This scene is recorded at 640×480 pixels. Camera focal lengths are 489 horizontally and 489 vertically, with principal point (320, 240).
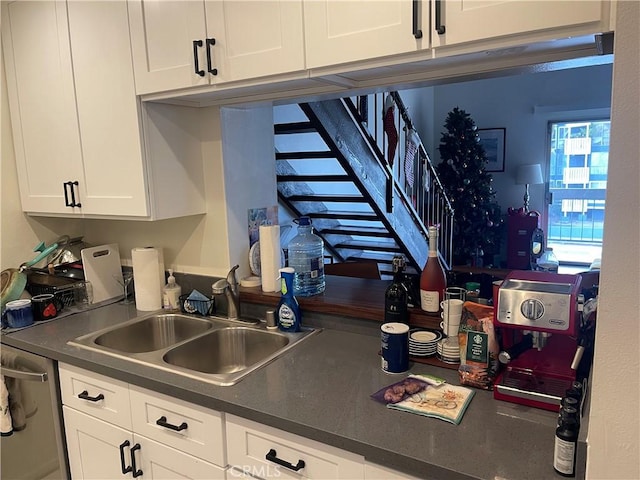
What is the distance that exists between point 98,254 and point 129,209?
1.77 ft

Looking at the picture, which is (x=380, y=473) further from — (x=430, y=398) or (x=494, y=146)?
(x=494, y=146)

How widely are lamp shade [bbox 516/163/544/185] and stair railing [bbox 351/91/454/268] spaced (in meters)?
1.42

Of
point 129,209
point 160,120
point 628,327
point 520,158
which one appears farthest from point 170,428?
point 520,158

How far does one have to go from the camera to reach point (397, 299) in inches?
67.4

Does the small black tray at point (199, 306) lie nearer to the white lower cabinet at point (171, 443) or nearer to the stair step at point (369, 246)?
the white lower cabinet at point (171, 443)

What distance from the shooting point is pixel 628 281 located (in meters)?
0.81

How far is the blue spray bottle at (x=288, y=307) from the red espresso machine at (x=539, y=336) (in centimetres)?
79

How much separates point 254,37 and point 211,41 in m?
0.18

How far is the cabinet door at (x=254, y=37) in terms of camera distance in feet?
4.82

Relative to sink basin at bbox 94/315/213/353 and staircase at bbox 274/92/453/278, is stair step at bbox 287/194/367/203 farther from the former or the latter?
sink basin at bbox 94/315/213/353

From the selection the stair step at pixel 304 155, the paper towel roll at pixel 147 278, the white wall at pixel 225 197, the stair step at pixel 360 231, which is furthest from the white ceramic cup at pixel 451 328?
the stair step at pixel 360 231

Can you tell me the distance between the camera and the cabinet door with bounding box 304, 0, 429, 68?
1283mm

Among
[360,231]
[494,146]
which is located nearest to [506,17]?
[360,231]

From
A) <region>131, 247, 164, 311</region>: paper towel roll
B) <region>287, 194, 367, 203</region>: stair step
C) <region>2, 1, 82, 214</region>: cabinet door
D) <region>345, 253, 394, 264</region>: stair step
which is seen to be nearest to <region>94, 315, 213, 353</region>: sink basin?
<region>131, 247, 164, 311</region>: paper towel roll
